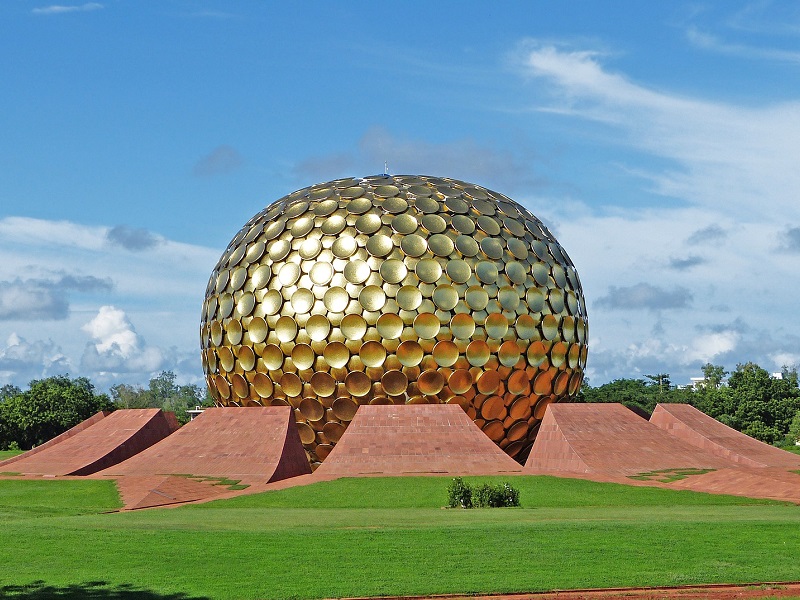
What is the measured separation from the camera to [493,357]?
2827 cm

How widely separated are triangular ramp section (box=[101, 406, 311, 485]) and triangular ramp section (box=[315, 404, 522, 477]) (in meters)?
1.35

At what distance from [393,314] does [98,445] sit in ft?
34.1

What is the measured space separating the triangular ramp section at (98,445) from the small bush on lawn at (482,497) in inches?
491

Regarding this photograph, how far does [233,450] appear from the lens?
26.5 meters

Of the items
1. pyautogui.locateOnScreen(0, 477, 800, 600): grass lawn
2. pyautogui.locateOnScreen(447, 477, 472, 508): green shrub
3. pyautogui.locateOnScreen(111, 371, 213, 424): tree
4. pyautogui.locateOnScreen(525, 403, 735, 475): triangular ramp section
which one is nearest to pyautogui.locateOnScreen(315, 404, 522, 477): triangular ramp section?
pyautogui.locateOnScreen(525, 403, 735, 475): triangular ramp section

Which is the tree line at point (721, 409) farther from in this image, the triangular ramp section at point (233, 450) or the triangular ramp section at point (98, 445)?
the triangular ramp section at point (233, 450)

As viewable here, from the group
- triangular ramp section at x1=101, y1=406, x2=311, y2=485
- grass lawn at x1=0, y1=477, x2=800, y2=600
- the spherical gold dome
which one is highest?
the spherical gold dome

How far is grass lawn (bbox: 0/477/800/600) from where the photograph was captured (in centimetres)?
1194

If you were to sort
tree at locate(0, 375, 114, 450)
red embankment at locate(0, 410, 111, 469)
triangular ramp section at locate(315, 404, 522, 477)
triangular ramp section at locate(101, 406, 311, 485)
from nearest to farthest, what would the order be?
triangular ramp section at locate(315, 404, 522, 477), triangular ramp section at locate(101, 406, 311, 485), red embankment at locate(0, 410, 111, 469), tree at locate(0, 375, 114, 450)

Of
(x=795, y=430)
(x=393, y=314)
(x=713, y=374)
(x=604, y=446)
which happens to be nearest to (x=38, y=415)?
(x=393, y=314)

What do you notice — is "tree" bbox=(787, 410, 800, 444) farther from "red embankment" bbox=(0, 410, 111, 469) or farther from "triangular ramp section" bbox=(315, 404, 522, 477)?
"red embankment" bbox=(0, 410, 111, 469)

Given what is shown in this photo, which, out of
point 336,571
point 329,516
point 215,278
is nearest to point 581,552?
point 336,571

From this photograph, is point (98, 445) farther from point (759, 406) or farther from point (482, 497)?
point (759, 406)

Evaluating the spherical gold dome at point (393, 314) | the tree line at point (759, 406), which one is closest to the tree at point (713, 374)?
the tree line at point (759, 406)
